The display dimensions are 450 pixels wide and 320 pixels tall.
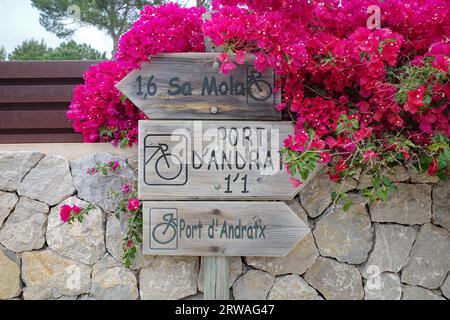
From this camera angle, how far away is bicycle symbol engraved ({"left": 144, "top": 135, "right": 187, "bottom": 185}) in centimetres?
187

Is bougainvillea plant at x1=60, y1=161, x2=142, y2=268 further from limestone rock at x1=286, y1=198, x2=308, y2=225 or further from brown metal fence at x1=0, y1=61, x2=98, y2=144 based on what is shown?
limestone rock at x1=286, y1=198, x2=308, y2=225

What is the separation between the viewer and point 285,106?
6.15ft

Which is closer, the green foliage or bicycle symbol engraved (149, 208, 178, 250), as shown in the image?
the green foliage

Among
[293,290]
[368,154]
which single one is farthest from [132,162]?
[368,154]

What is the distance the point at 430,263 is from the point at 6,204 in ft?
6.58

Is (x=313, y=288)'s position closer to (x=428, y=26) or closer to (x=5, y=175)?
(x=428, y=26)

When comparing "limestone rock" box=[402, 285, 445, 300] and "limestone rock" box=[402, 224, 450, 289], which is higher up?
"limestone rock" box=[402, 224, 450, 289]

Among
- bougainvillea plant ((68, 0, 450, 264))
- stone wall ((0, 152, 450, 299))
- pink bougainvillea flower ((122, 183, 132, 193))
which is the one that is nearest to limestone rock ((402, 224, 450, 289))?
stone wall ((0, 152, 450, 299))

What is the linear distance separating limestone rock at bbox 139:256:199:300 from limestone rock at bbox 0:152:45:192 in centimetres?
75

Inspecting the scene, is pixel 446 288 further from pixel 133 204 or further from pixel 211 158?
pixel 133 204

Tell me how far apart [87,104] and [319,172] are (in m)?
1.14

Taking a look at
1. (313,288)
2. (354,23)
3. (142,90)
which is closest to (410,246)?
(313,288)

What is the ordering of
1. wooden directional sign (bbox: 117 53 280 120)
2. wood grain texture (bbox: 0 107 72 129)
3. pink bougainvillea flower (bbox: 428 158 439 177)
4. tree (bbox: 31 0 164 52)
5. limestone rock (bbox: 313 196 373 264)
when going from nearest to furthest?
pink bougainvillea flower (bbox: 428 158 439 177) < wooden directional sign (bbox: 117 53 280 120) < limestone rock (bbox: 313 196 373 264) < wood grain texture (bbox: 0 107 72 129) < tree (bbox: 31 0 164 52)

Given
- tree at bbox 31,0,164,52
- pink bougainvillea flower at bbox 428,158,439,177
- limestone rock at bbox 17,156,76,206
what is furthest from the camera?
tree at bbox 31,0,164,52
